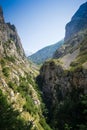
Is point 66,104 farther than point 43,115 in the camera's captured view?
No

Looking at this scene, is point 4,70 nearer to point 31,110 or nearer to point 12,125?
point 31,110

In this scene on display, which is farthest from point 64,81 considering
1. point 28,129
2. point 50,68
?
point 28,129

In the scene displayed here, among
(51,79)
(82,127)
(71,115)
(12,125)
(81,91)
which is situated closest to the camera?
(82,127)

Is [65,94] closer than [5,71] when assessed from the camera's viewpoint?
Yes

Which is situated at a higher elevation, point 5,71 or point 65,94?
point 5,71

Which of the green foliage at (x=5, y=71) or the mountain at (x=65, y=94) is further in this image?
the green foliage at (x=5, y=71)

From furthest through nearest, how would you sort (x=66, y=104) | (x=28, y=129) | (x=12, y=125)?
(x=66, y=104) → (x=28, y=129) → (x=12, y=125)

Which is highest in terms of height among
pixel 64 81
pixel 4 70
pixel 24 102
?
pixel 4 70

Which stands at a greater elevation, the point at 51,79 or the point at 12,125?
the point at 51,79

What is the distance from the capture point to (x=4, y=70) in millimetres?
156000

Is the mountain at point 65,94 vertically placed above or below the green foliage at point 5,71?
below

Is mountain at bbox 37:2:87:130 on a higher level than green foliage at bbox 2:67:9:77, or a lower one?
lower

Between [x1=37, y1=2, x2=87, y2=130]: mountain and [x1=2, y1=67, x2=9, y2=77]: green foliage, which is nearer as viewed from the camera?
[x1=37, y1=2, x2=87, y2=130]: mountain

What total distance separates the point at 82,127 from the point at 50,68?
527 ft
